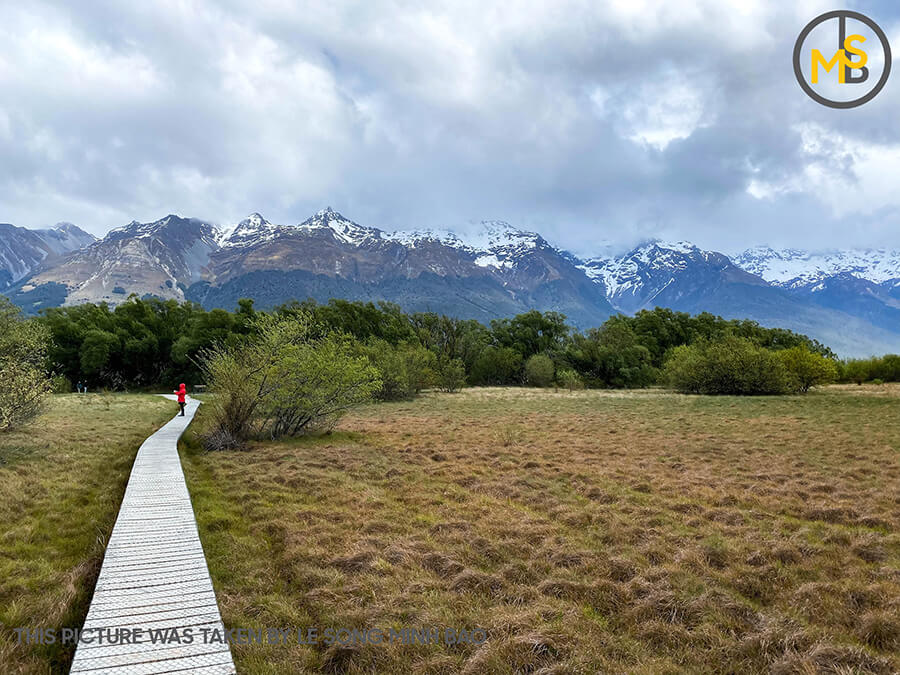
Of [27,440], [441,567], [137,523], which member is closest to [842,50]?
[441,567]

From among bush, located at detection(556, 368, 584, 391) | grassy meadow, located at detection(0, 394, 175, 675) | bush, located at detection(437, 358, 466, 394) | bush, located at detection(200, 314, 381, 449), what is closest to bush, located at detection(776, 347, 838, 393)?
bush, located at detection(556, 368, 584, 391)

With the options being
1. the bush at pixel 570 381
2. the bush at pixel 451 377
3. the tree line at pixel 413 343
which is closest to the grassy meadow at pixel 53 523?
the tree line at pixel 413 343

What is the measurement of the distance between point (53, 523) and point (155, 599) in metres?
5.30

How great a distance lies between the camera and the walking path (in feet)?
15.3

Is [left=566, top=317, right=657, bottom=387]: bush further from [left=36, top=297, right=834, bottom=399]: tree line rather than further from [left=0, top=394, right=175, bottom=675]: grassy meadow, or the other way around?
[left=0, top=394, right=175, bottom=675]: grassy meadow

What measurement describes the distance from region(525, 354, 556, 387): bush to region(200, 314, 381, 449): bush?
53020 mm

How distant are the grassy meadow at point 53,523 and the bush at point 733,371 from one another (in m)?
50.4

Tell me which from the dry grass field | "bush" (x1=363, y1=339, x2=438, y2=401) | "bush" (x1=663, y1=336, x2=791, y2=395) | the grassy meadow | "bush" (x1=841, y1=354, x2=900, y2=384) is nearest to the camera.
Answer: the dry grass field

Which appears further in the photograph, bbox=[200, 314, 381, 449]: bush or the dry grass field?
bbox=[200, 314, 381, 449]: bush

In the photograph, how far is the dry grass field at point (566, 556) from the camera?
16.6 ft

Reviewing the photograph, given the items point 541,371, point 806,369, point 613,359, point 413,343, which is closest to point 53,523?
point 413,343

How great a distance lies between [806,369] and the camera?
47906mm

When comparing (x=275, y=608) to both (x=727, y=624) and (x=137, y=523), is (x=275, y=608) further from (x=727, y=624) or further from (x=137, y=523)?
(x=727, y=624)

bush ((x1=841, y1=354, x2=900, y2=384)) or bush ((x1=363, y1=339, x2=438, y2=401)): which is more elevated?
bush ((x1=841, y1=354, x2=900, y2=384))
